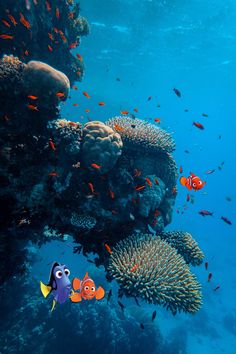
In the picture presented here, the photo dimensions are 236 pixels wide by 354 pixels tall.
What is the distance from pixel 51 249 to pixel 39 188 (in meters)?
24.8

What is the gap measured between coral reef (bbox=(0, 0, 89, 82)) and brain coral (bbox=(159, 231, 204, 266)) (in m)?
7.01

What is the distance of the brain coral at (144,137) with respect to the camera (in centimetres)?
748

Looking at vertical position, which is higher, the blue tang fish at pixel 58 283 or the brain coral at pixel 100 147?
the brain coral at pixel 100 147

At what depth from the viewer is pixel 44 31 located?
10.6m

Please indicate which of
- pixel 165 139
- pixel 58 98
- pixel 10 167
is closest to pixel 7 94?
pixel 58 98

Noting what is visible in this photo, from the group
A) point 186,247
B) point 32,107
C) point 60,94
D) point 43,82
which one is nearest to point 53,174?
point 32,107

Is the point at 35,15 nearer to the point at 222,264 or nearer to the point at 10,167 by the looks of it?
the point at 10,167

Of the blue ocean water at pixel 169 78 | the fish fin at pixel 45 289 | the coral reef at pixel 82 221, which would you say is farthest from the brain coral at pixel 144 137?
the fish fin at pixel 45 289

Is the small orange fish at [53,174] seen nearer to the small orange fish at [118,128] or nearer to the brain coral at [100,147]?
the brain coral at [100,147]

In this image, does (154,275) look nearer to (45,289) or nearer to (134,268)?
(134,268)

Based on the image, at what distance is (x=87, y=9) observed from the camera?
2514 cm

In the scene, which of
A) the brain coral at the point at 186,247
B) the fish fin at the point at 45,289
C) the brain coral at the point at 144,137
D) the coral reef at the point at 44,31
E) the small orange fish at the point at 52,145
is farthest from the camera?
the coral reef at the point at 44,31

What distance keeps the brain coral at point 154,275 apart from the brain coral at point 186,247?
1239 millimetres

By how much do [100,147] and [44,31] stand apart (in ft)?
22.7
